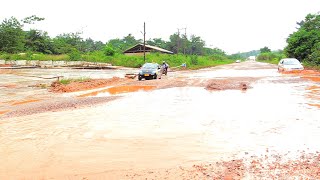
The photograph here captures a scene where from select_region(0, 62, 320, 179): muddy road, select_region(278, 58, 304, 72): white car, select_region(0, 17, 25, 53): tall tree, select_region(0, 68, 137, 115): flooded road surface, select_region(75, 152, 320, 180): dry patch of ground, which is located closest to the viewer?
select_region(75, 152, 320, 180): dry patch of ground

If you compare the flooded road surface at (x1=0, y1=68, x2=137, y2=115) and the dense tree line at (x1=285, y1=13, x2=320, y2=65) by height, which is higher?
the dense tree line at (x1=285, y1=13, x2=320, y2=65)

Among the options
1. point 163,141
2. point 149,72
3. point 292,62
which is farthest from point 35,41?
point 163,141

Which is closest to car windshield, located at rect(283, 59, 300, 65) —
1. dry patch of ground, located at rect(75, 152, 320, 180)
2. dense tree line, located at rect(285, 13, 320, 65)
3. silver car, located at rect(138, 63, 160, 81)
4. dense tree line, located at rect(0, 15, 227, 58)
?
dense tree line, located at rect(285, 13, 320, 65)

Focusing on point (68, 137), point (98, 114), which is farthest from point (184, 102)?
point (68, 137)

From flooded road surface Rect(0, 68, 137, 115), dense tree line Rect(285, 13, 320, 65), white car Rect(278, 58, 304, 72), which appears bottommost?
flooded road surface Rect(0, 68, 137, 115)

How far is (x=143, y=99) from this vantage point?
1233cm

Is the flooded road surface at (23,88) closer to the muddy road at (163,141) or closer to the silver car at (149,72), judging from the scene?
the muddy road at (163,141)

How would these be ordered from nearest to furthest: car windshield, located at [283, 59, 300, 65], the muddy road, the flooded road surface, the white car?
the muddy road → the flooded road surface → the white car → car windshield, located at [283, 59, 300, 65]

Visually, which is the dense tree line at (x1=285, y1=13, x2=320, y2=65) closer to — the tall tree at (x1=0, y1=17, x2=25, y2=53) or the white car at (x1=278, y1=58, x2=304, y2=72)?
the white car at (x1=278, y1=58, x2=304, y2=72)

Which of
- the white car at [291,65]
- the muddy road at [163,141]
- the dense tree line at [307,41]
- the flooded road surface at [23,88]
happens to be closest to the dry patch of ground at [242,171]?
the muddy road at [163,141]

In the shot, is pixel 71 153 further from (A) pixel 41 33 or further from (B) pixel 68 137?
(A) pixel 41 33

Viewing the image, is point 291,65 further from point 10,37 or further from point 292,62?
point 10,37

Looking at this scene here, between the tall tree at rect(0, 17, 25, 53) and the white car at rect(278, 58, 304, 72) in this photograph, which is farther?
the tall tree at rect(0, 17, 25, 53)

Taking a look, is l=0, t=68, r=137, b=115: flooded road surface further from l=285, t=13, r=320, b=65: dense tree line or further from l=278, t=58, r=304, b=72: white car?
l=285, t=13, r=320, b=65: dense tree line
